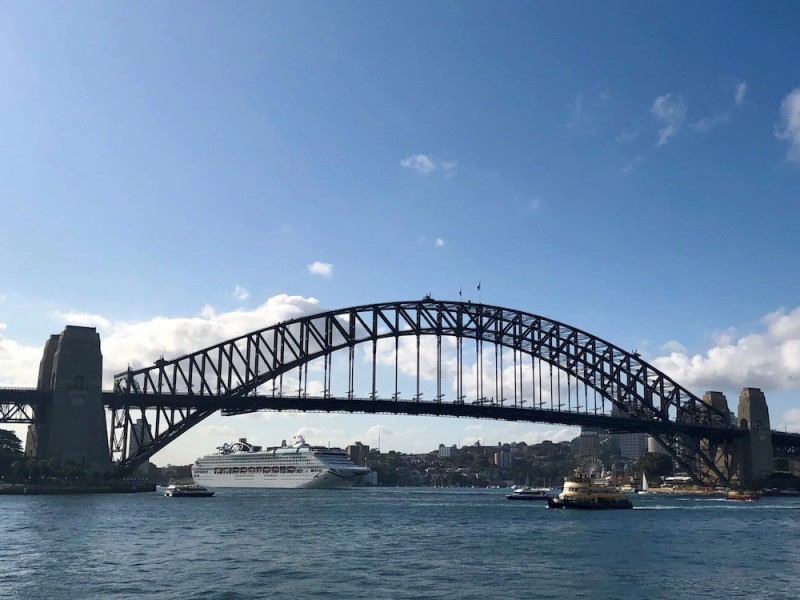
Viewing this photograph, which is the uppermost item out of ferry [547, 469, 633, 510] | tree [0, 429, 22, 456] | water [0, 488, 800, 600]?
tree [0, 429, 22, 456]

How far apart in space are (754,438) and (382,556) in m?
107

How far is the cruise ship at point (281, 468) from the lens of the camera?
15975cm

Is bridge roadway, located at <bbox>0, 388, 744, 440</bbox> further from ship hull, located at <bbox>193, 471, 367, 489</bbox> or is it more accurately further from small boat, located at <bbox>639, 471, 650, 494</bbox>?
ship hull, located at <bbox>193, 471, 367, 489</bbox>

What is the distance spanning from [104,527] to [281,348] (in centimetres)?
5725

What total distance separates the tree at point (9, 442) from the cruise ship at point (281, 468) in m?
62.7

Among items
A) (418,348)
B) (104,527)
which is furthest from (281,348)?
(104,527)

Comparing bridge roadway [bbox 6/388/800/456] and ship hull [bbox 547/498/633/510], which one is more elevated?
bridge roadway [bbox 6/388/800/456]

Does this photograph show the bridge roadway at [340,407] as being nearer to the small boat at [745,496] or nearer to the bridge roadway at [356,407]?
the bridge roadway at [356,407]

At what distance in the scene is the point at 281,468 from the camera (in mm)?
165750

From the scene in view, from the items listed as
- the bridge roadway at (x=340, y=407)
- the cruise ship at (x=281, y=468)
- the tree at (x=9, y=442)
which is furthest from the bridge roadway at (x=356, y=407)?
the cruise ship at (x=281, y=468)

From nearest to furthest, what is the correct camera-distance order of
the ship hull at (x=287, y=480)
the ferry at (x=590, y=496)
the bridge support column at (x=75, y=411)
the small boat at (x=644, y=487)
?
the ferry at (x=590, y=496) < the bridge support column at (x=75, y=411) < the ship hull at (x=287, y=480) < the small boat at (x=644, y=487)

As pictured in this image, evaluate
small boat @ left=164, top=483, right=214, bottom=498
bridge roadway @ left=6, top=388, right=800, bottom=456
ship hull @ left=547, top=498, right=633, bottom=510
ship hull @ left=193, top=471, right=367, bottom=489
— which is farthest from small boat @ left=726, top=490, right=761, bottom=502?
ship hull @ left=193, top=471, right=367, bottom=489

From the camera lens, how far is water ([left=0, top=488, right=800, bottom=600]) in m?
32.2

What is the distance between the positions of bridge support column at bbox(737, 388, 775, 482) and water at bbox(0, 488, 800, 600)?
A: 66718 millimetres
